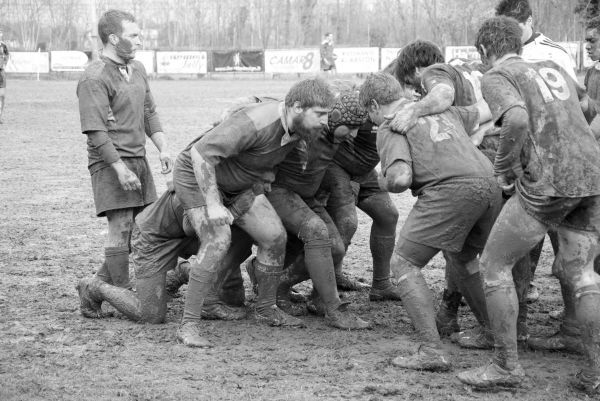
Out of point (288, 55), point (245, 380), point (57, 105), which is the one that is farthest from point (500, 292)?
point (288, 55)

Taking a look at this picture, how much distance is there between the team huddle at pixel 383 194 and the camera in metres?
4.86

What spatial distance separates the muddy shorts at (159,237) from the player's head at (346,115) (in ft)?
3.99

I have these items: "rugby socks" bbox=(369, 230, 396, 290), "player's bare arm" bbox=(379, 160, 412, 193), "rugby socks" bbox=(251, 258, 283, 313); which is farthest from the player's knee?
"player's bare arm" bbox=(379, 160, 412, 193)

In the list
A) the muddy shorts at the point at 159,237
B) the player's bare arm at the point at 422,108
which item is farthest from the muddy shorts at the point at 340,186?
the player's bare arm at the point at 422,108

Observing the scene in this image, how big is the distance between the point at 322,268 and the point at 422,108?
147 cm

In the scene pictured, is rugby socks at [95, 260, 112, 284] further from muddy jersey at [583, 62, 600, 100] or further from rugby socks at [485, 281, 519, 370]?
muddy jersey at [583, 62, 600, 100]

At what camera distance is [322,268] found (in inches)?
243

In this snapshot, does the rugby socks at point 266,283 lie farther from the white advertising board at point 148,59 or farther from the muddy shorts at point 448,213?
the white advertising board at point 148,59

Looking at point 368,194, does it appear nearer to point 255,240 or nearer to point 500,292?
point 255,240

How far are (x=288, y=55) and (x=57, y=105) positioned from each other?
18868mm

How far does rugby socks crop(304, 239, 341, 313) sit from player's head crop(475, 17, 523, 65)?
6.00 ft

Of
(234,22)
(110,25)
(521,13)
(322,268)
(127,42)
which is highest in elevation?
(234,22)

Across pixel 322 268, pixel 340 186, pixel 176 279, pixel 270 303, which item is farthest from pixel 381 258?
pixel 176 279

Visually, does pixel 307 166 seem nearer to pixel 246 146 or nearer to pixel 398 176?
pixel 246 146
